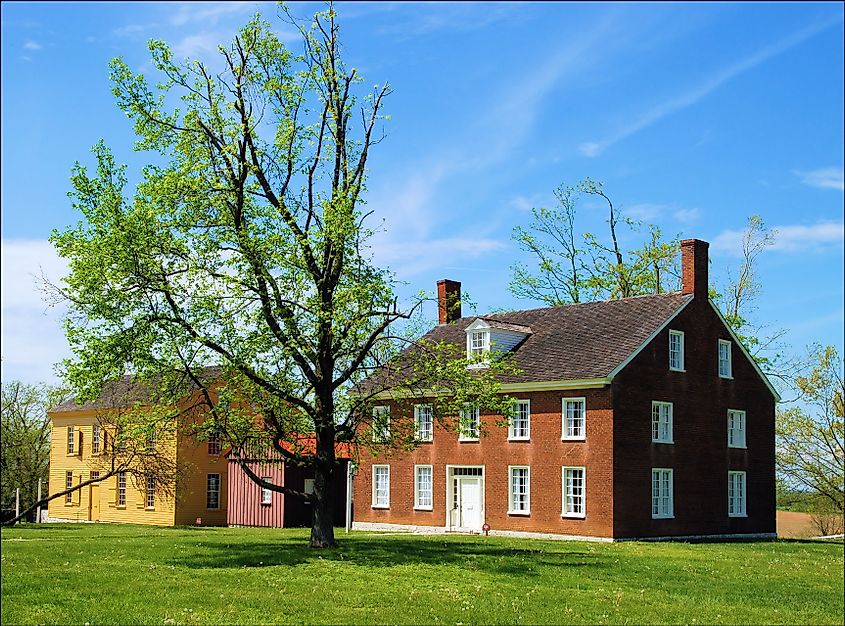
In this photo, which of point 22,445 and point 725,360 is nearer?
point 725,360

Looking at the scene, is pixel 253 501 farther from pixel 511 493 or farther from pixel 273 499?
pixel 511 493

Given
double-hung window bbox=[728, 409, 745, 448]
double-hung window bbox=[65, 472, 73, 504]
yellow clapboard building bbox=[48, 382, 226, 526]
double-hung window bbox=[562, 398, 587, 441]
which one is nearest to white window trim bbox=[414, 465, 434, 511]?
double-hung window bbox=[562, 398, 587, 441]

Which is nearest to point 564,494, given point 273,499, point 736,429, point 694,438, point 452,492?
point 452,492

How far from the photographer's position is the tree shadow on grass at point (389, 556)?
2419 centimetres

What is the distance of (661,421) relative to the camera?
38.3 meters

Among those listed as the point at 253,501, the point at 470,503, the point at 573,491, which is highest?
the point at 573,491

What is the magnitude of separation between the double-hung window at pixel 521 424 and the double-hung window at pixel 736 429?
27.7 feet

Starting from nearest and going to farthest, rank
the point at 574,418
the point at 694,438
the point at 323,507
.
Result: the point at 323,507 < the point at 574,418 < the point at 694,438

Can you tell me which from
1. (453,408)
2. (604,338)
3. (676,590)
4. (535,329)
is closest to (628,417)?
(604,338)

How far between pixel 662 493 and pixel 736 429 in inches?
227

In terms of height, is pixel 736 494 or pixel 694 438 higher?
pixel 694 438

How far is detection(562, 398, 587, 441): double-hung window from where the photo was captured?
36.8 metres

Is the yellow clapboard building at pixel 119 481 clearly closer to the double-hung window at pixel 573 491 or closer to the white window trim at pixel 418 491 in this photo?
the white window trim at pixel 418 491

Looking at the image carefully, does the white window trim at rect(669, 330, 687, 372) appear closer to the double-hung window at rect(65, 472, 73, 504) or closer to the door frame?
the door frame
